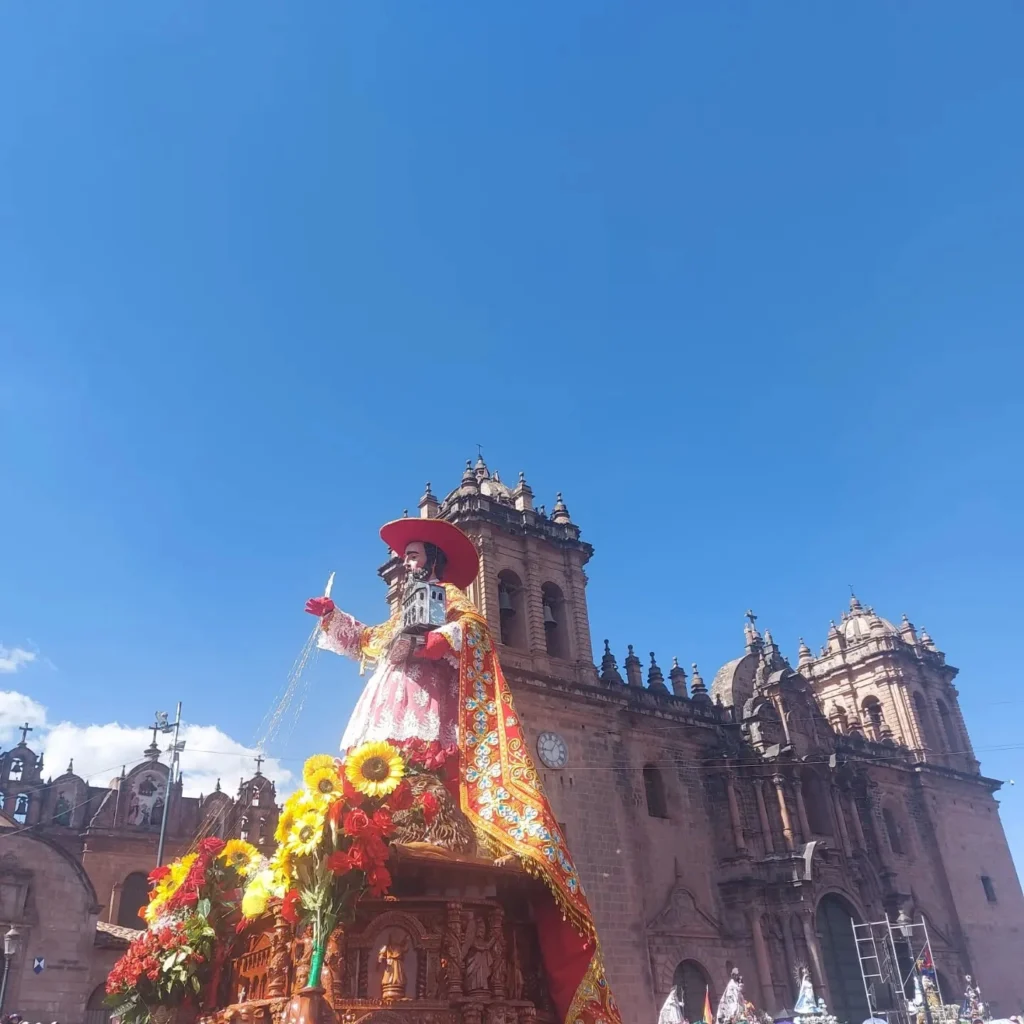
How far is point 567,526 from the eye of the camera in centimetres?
2558

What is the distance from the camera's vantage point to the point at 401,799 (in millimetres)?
5988

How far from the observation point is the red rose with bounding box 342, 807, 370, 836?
5496mm

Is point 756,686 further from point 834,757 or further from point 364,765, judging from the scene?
point 364,765

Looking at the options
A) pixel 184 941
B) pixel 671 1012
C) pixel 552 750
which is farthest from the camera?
pixel 552 750

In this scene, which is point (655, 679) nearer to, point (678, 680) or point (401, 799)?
point (678, 680)

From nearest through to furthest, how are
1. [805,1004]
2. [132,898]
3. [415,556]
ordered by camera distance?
[415,556], [805,1004], [132,898]

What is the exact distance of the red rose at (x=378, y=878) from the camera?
5.48 meters

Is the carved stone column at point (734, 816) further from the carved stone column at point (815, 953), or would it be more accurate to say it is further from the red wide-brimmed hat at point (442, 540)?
the red wide-brimmed hat at point (442, 540)

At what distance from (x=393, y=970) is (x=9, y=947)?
7.50 m

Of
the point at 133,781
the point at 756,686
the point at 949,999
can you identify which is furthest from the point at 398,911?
the point at 949,999

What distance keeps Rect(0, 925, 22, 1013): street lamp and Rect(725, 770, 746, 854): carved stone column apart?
1822 cm

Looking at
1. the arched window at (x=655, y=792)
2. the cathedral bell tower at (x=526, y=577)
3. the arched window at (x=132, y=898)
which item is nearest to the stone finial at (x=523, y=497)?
the cathedral bell tower at (x=526, y=577)

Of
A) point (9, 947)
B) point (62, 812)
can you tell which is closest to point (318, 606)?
point (9, 947)

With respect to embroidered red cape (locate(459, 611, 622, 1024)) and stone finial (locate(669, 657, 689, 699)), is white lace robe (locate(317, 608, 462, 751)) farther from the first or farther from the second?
stone finial (locate(669, 657, 689, 699))
